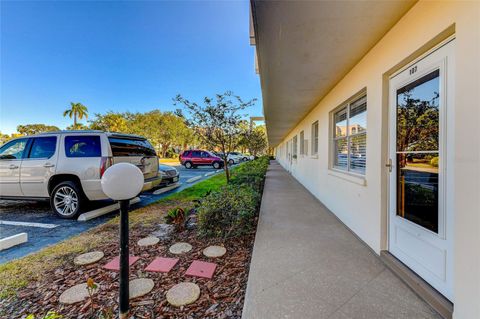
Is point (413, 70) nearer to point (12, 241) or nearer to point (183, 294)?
point (183, 294)

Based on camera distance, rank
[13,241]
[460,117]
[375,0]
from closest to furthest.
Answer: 1. [460,117]
2. [375,0]
3. [13,241]

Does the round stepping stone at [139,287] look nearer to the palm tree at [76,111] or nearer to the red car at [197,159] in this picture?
the red car at [197,159]

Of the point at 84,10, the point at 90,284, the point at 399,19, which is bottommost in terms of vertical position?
the point at 90,284

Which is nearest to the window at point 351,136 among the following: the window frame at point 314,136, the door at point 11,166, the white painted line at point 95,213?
the window frame at point 314,136

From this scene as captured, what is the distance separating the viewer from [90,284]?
4.61 ft

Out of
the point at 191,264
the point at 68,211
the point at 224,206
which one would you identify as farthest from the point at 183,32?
the point at 191,264

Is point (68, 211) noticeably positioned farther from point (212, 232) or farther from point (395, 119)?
point (395, 119)

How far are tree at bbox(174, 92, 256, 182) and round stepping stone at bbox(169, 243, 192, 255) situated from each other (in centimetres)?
387

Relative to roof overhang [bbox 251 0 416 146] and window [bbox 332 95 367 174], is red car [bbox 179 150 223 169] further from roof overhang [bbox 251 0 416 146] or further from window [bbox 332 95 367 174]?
roof overhang [bbox 251 0 416 146]

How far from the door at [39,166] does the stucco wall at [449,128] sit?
19.3 feet

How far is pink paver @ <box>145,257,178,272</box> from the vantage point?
7.77ft

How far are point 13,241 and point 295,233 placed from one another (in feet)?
14.1

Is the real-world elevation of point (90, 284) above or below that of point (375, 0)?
below

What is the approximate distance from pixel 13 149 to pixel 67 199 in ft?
6.56
